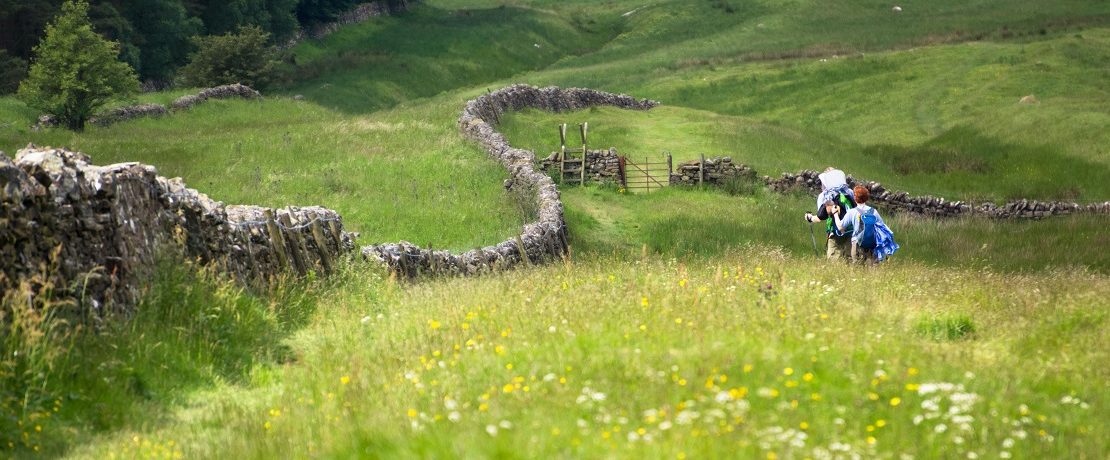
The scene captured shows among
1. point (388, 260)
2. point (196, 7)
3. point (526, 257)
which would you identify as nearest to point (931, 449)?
point (388, 260)

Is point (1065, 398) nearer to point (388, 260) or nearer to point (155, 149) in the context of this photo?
point (388, 260)

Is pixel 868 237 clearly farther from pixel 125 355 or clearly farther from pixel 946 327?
pixel 125 355

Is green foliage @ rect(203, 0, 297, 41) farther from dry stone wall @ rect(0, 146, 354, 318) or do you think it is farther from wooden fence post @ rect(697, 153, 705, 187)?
dry stone wall @ rect(0, 146, 354, 318)

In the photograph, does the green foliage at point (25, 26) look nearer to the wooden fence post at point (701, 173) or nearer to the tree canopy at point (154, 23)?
the tree canopy at point (154, 23)

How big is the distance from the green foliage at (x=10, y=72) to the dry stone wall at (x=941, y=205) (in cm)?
3521

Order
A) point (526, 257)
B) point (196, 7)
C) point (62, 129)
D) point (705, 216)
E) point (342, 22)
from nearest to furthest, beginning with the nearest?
point (526, 257) < point (705, 216) < point (62, 129) < point (196, 7) < point (342, 22)

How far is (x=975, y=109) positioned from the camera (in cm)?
6012

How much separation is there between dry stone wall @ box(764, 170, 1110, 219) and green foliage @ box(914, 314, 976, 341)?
3003cm

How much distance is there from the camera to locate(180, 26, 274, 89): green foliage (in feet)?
198

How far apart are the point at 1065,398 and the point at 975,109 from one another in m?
54.7

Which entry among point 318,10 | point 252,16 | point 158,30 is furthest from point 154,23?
point 318,10

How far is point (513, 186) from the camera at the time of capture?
33.7 meters

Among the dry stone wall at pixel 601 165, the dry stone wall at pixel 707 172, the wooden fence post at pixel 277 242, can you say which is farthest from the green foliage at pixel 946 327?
the dry stone wall at pixel 707 172

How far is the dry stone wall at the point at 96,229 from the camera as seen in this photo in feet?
34.6
